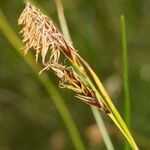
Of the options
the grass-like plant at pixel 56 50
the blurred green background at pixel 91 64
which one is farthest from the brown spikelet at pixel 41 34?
the blurred green background at pixel 91 64

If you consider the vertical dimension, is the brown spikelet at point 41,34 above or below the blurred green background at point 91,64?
above

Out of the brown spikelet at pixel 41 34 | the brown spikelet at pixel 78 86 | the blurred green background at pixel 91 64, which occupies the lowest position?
the blurred green background at pixel 91 64

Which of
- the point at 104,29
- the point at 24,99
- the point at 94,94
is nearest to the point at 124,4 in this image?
the point at 104,29

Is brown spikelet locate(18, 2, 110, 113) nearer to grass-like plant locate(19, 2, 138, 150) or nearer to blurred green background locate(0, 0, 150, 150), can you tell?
grass-like plant locate(19, 2, 138, 150)

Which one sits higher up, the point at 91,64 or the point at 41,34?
the point at 41,34

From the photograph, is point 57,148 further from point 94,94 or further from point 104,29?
point 94,94

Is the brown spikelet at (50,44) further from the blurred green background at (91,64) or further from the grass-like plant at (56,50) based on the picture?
the blurred green background at (91,64)

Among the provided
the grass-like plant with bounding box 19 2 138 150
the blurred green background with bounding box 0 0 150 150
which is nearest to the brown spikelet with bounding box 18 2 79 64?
the grass-like plant with bounding box 19 2 138 150

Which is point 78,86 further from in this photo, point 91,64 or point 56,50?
point 91,64

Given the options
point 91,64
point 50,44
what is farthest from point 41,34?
point 91,64
